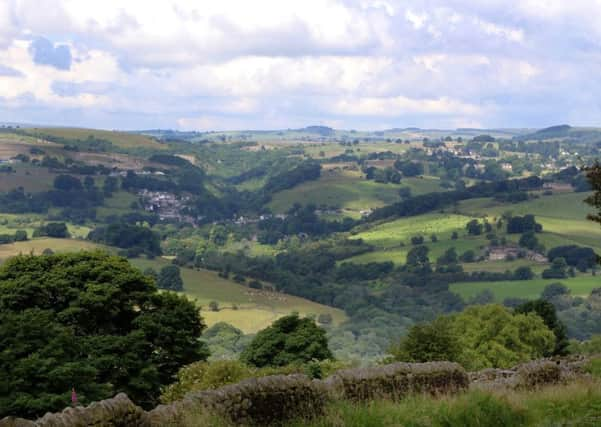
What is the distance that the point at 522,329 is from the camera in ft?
194

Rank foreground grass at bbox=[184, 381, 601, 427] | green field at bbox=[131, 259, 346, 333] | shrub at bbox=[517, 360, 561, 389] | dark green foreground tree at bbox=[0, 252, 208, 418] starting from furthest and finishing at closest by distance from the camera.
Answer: green field at bbox=[131, 259, 346, 333] < dark green foreground tree at bbox=[0, 252, 208, 418] < shrub at bbox=[517, 360, 561, 389] < foreground grass at bbox=[184, 381, 601, 427]

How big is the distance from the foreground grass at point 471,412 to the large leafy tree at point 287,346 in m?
36.7

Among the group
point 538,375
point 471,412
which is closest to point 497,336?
point 538,375

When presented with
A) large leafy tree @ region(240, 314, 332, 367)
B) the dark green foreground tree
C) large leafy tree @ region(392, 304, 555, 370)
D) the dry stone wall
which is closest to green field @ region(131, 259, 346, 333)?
large leafy tree @ region(392, 304, 555, 370)

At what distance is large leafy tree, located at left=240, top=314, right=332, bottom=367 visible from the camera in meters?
50.4

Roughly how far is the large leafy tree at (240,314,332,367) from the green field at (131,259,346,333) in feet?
311

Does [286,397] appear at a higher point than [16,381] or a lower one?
higher

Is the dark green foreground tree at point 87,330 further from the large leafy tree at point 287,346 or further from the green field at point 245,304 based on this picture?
the green field at point 245,304

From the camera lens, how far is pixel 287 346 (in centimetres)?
5144

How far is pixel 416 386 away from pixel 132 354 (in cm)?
2329

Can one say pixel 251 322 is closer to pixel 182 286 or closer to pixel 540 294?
pixel 182 286

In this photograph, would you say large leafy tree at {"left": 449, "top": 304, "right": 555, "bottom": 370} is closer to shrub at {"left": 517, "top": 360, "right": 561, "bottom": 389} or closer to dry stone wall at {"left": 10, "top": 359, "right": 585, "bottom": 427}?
shrub at {"left": 517, "top": 360, "right": 561, "bottom": 389}

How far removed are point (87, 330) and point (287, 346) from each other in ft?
57.3

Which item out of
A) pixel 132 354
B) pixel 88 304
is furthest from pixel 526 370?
pixel 88 304
